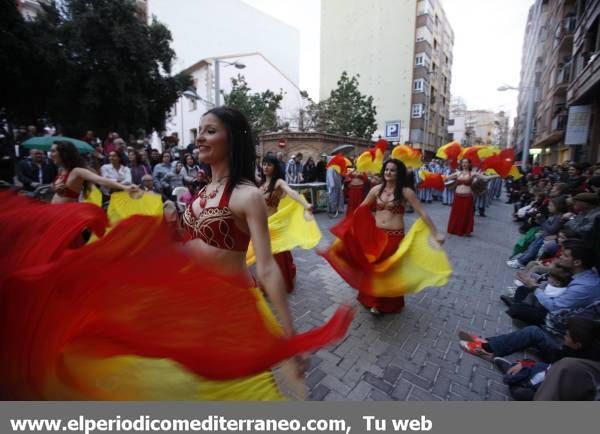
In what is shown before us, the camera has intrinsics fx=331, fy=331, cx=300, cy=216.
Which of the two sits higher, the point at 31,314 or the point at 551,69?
the point at 551,69

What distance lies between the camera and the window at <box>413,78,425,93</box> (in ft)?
126

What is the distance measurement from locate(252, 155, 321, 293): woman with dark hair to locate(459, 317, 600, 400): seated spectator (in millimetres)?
2154

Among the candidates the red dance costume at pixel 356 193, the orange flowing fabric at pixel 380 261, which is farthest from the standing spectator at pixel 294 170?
the orange flowing fabric at pixel 380 261

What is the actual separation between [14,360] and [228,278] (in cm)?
61

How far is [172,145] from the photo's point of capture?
16.3m

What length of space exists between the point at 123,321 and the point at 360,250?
9.63ft

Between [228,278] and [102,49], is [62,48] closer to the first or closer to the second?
[102,49]

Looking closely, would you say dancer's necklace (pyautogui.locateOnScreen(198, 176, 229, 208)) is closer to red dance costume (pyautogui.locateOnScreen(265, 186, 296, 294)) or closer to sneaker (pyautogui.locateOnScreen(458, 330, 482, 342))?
red dance costume (pyautogui.locateOnScreen(265, 186, 296, 294))

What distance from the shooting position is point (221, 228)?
1.72 m

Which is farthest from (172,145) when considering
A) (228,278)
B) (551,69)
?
(551,69)

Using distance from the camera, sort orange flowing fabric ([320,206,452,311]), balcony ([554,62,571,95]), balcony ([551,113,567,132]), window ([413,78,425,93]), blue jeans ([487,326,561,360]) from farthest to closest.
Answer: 1. window ([413,78,425,93])
2. balcony ([551,113,567,132])
3. balcony ([554,62,571,95])
4. orange flowing fabric ([320,206,452,311])
5. blue jeans ([487,326,561,360])

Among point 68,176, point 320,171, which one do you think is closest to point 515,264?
point 68,176

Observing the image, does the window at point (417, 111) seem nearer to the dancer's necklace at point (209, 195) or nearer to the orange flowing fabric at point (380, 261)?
the orange flowing fabric at point (380, 261)

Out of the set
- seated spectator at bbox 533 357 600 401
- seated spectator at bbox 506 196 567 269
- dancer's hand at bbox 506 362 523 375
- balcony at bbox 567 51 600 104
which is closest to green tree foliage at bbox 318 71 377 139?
balcony at bbox 567 51 600 104
